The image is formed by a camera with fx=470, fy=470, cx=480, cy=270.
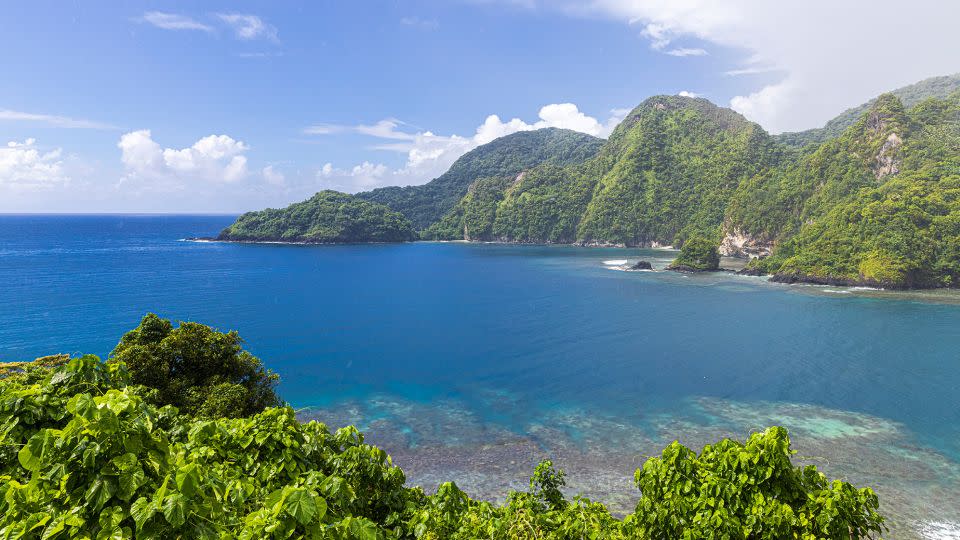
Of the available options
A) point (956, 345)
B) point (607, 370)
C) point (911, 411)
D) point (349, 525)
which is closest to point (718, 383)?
point (607, 370)

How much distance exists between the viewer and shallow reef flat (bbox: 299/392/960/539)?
25.5 m

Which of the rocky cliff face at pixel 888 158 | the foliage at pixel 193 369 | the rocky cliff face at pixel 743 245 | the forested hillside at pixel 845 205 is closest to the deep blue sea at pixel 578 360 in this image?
the foliage at pixel 193 369

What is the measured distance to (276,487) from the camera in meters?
8.95

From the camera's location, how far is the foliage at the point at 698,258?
12294 cm

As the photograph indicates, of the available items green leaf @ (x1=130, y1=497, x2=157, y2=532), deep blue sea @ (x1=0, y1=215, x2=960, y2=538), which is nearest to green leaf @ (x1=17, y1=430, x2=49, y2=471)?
green leaf @ (x1=130, y1=497, x2=157, y2=532)

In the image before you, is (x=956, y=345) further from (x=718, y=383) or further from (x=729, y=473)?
(x=729, y=473)

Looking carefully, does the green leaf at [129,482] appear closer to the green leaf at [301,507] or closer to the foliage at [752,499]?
the green leaf at [301,507]

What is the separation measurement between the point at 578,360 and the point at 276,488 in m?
45.8

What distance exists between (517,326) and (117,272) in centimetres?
10080

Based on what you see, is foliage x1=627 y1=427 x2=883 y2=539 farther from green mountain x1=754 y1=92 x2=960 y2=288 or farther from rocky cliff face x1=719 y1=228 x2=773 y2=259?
rocky cliff face x1=719 y1=228 x2=773 y2=259

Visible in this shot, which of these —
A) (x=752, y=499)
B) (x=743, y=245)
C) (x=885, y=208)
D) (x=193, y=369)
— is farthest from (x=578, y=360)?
(x=743, y=245)

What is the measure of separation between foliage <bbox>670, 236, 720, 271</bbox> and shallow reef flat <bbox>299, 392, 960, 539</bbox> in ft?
296

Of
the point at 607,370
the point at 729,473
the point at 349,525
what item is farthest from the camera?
the point at 607,370

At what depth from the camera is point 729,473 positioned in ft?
33.5
